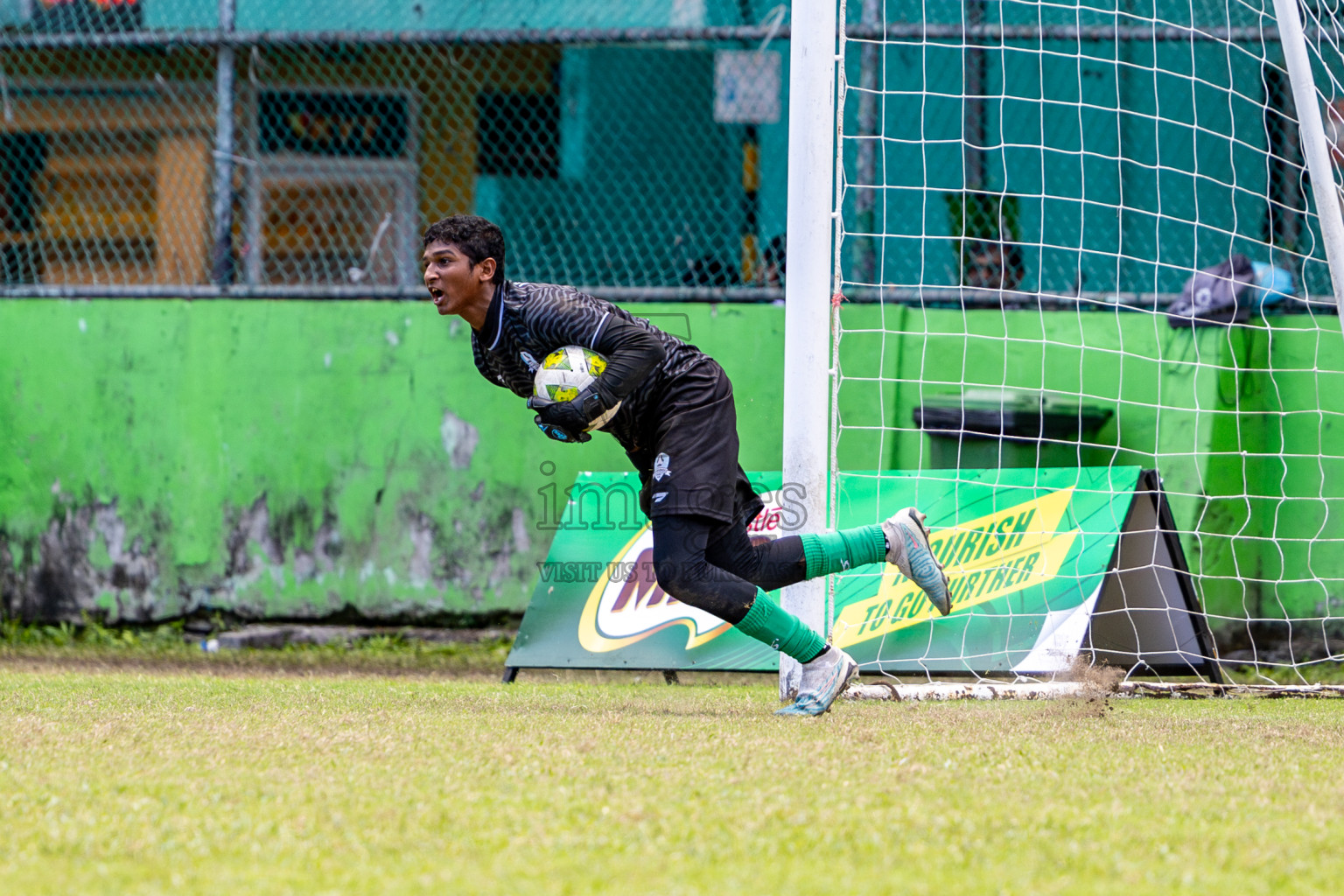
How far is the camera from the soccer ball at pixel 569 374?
3984 millimetres

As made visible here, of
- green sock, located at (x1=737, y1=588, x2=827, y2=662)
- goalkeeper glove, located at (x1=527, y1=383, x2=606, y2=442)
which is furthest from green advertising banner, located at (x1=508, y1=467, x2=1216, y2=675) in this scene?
goalkeeper glove, located at (x1=527, y1=383, x2=606, y2=442)

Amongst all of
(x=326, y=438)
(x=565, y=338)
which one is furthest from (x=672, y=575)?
(x=326, y=438)

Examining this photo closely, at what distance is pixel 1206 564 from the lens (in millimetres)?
6699

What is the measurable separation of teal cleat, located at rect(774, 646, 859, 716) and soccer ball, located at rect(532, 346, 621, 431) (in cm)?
110

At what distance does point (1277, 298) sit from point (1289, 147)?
1.41 meters

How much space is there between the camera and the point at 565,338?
408 centimetres

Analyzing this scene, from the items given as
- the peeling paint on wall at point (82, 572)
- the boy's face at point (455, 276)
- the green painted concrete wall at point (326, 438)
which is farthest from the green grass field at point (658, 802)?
the peeling paint on wall at point (82, 572)

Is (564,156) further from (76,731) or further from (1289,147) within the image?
(76,731)

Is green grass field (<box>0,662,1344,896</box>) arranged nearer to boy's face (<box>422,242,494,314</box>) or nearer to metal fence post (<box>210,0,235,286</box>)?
boy's face (<box>422,242,494,314</box>)

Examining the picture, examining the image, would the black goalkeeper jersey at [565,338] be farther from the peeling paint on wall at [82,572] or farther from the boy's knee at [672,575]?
the peeling paint on wall at [82,572]

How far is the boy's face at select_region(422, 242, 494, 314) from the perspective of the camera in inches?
161

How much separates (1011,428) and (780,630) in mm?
2838

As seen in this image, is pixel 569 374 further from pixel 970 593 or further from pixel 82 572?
pixel 82 572

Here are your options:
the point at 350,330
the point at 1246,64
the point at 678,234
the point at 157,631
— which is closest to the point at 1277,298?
the point at 1246,64
